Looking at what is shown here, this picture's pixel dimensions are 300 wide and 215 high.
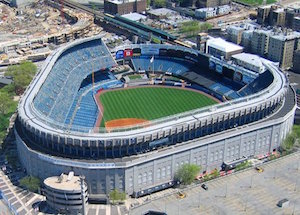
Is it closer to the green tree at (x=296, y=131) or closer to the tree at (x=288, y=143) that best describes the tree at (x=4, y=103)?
the tree at (x=288, y=143)

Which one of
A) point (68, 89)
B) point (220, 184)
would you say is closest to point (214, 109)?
point (220, 184)

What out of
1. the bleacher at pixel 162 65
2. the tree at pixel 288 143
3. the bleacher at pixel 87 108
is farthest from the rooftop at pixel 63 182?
the bleacher at pixel 162 65

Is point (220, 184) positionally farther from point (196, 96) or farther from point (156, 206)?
point (196, 96)

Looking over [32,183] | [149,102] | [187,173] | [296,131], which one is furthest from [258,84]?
[32,183]

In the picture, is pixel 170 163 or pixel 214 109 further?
pixel 214 109

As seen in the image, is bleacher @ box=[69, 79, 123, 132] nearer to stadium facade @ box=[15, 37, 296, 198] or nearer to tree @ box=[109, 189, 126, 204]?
stadium facade @ box=[15, 37, 296, 198]

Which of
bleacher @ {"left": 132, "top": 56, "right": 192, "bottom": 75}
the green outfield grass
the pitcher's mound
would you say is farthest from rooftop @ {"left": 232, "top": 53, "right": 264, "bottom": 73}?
the pitcher's mound
